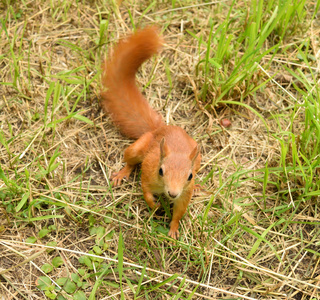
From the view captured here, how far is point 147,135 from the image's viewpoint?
120 inches

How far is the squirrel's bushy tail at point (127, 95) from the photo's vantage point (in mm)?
3068

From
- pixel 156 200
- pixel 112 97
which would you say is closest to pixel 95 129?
pixel 112 97

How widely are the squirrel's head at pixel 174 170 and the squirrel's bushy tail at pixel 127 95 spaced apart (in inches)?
23.5

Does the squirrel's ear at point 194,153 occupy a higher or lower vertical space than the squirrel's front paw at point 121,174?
higher

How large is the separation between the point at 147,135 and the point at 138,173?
1.09ft

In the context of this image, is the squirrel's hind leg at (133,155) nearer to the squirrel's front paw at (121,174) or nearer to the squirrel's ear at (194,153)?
the squirrel's front paw at (121,174)

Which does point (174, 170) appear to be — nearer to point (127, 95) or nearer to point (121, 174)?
point (121, 174)

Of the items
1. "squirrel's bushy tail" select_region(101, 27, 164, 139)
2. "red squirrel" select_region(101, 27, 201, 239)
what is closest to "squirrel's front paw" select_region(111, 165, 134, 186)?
"red squirrel" select_region(101, 27, 201, 239)

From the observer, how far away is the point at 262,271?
280 centimetres

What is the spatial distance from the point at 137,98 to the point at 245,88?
96cm

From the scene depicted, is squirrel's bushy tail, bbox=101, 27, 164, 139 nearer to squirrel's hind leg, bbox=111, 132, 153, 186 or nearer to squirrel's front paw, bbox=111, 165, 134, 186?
squirrel's hind leg, bbox=111, 132, 153, 186

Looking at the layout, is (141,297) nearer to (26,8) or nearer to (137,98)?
(137,98)

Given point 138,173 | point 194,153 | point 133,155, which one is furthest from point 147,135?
point 194,153

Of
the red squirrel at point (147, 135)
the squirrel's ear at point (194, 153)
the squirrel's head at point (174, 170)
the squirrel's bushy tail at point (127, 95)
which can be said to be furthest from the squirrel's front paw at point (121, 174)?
the squirrel's ear at point (194, 153)
